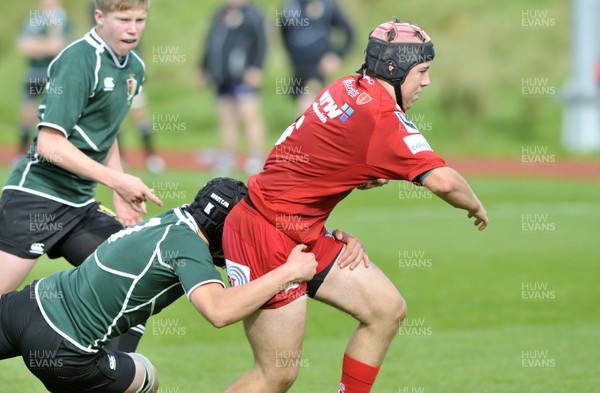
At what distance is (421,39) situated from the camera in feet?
18.1

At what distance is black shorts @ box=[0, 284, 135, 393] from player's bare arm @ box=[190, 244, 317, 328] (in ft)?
2.14

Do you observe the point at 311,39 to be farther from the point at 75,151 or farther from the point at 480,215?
the point at 480,215

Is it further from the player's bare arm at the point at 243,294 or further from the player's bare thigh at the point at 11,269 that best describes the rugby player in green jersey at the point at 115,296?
the player's bare thigh at the point at 11,269

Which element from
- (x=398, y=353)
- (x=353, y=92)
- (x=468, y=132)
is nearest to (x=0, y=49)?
(x=468, y=132)

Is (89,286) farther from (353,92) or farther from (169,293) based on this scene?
(353,92)

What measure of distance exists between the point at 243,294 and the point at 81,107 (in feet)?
6.81

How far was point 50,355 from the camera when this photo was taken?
5043 mm

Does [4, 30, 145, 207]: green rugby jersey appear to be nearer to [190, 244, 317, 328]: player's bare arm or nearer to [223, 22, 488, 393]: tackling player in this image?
[223, 22, 488, 393]: tackling player

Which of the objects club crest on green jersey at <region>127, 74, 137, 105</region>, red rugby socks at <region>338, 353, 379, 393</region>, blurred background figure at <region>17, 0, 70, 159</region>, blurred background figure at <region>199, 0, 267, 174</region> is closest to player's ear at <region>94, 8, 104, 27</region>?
club crest on green jersey at <region>127, 74, 137, 105</region>

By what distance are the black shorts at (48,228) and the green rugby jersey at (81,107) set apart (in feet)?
0.21

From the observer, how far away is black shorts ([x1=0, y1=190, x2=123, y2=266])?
6578 millimetres

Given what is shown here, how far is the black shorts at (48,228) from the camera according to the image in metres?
6.58

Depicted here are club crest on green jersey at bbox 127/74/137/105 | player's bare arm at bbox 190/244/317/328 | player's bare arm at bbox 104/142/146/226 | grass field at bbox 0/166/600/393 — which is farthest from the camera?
grass field at bbox 0/166/600/393

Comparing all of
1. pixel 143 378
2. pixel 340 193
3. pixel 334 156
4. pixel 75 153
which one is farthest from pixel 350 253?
pixel 75 153
